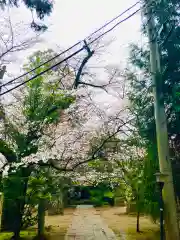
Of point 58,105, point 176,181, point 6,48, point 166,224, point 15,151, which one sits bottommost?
point 166,224

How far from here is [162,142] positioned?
23.3 ft

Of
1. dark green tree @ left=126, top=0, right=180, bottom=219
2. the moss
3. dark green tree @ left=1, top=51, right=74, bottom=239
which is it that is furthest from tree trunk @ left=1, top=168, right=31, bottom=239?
the moss

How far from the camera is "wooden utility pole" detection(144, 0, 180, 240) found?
6598 mm

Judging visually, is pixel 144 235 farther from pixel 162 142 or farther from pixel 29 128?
pixel 29 128

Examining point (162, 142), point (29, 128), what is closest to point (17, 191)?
point (29, 128)

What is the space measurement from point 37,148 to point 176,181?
16.0 ft

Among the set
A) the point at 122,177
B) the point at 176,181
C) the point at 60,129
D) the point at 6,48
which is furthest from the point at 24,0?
the point at 122,177

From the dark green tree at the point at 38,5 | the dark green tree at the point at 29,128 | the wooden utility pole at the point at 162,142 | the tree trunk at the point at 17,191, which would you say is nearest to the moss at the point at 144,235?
the wooden utility pole at the point at 162,142

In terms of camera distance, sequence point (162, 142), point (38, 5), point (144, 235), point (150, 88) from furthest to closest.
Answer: point (144, 235)
point (150, 88)
point (162, 142)
point (38, 5)

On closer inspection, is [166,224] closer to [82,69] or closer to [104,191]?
[82,69]

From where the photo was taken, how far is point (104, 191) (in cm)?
2681

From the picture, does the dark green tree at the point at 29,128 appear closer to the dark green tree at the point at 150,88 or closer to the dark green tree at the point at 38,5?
the dark green tree at the point at 150,88

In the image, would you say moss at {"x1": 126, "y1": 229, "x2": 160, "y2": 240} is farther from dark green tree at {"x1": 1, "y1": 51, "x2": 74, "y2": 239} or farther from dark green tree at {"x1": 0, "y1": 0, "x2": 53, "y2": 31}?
dark green tree at {"x1": 0, "y1": 0, "x2": 53, "y2": 31}

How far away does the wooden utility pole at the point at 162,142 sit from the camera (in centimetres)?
660
